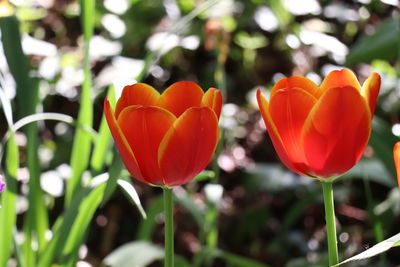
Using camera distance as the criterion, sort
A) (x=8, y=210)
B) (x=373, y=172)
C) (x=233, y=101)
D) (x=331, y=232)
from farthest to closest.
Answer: (x=233, y=101) < (x=373, y=172) < (x=8, y=210) < (x=331, y=232)

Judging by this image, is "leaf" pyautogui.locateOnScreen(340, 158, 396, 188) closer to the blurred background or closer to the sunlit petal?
the blurred background

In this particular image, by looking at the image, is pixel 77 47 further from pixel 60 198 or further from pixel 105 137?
pixel 105 137

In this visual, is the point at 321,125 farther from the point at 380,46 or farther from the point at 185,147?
the point at 380,46

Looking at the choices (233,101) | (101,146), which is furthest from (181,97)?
(233,101)

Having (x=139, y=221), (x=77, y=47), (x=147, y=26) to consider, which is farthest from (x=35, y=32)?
(x=139, y=221)

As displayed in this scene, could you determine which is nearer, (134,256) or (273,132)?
(273,132)

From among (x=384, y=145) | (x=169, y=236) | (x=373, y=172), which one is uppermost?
(x=169, y=236)

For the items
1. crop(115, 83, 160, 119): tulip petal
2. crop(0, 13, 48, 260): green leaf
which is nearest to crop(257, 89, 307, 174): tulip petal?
crop(115, 83, 160, 119): tulip petal

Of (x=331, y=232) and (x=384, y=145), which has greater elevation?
(x=331, y=232)

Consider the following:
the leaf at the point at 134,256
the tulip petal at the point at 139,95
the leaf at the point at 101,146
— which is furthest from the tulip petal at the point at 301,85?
the leaf at the point at 134,256
